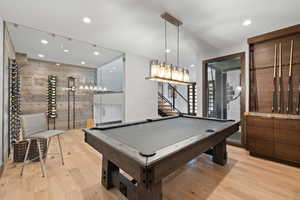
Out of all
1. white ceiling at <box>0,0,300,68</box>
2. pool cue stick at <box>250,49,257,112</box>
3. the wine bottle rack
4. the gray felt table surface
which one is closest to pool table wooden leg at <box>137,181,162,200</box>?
the gray felt table surface

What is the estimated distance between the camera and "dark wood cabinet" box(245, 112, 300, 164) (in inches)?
93.0

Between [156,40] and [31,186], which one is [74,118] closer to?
[31,186]

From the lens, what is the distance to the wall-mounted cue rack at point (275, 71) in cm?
265

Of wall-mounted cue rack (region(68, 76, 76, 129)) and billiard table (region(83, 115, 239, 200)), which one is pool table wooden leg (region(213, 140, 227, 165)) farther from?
wall-mounted cue rack (region(68, 76, 76, 129))

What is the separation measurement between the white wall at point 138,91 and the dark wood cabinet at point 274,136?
3.04 metres

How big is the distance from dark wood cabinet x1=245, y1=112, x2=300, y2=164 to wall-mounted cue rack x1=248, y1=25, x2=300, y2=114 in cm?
40

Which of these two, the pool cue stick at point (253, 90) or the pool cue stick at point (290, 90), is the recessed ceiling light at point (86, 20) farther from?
the pool cue stick at point (290, 90)

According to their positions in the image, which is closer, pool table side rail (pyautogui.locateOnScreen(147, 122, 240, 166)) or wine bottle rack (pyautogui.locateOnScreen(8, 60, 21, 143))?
pool table side rail (pyautogui.locateOnScreen(147, 122, 240, 166))

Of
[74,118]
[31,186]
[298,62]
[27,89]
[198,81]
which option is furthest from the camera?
[74,118]

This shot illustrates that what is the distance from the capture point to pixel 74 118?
4703 mm

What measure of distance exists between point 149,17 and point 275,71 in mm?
2926

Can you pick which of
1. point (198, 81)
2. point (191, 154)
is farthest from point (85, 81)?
point (191, 154)

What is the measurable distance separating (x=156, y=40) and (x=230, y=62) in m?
2.44

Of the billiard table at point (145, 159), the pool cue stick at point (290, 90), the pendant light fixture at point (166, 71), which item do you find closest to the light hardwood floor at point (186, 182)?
the billiard table at point (145, 159)
